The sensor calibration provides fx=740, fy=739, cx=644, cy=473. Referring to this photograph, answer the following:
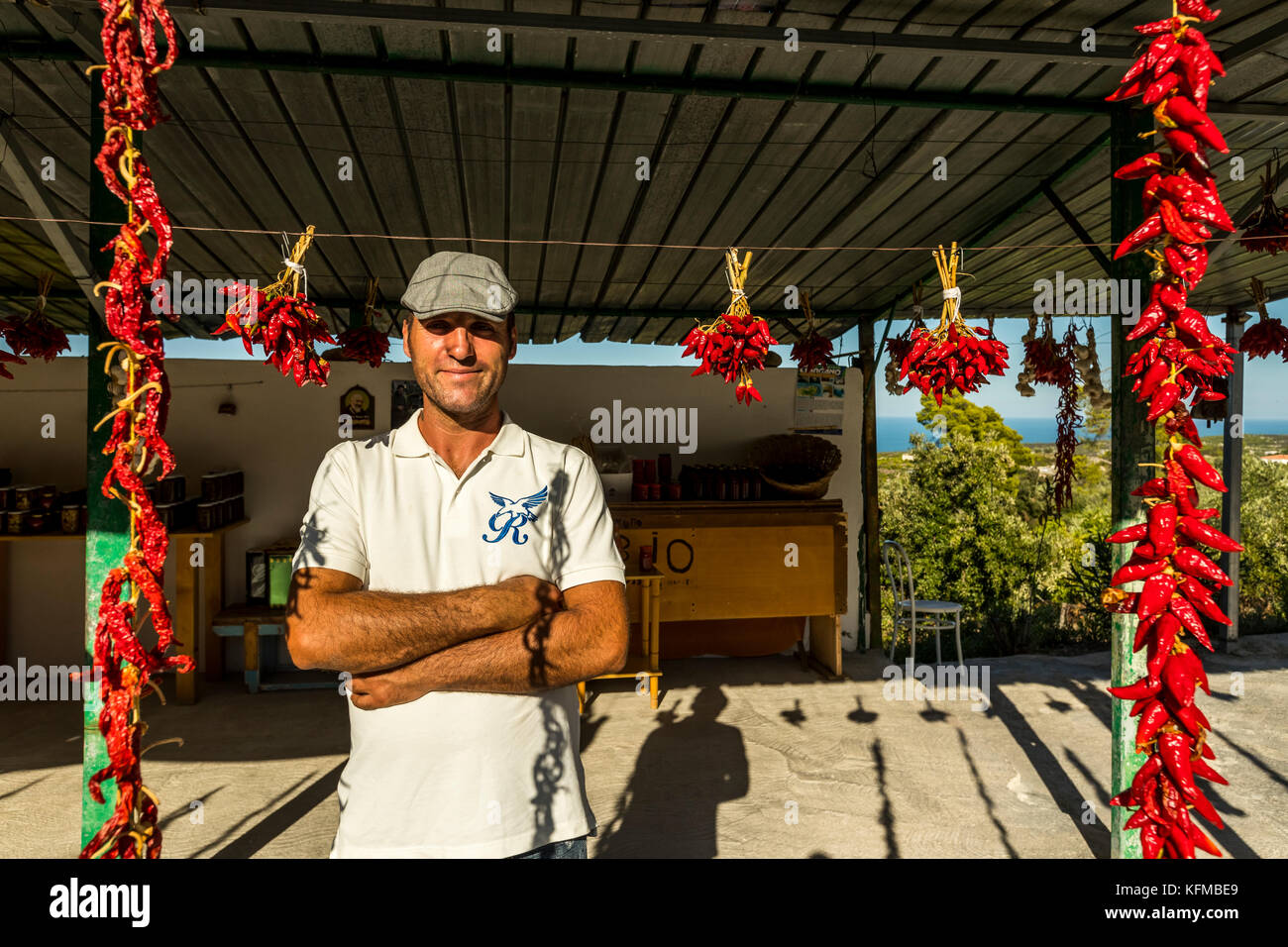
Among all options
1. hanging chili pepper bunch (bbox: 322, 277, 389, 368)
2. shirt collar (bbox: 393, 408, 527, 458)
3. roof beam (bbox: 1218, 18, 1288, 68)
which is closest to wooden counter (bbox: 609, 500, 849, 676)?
hanging chili pepper bunch (bbox: 322, 277, 389, 368)

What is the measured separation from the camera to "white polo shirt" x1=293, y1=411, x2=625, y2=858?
1356 mm

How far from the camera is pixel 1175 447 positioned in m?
1.29

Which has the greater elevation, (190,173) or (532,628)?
(190,173)

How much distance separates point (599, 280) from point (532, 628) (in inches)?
212

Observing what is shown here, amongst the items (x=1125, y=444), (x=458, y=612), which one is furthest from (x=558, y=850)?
(x=1125, y=444)

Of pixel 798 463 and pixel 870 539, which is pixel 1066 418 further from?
pixel 798 463

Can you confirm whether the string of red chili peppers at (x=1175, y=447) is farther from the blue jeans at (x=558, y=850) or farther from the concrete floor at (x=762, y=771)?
the concrete floor at (x=762, y=771)

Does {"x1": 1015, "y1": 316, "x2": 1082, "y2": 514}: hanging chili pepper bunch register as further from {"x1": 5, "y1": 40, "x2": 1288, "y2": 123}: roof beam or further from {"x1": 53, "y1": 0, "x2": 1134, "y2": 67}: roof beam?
{"x1": 53, "y1": 0, "x2": 1134, "y2": 67}: roof beam

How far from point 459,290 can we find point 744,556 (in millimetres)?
5152

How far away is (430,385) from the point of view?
57.5 inches

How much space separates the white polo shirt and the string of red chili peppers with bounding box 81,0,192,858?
54 centimetres
